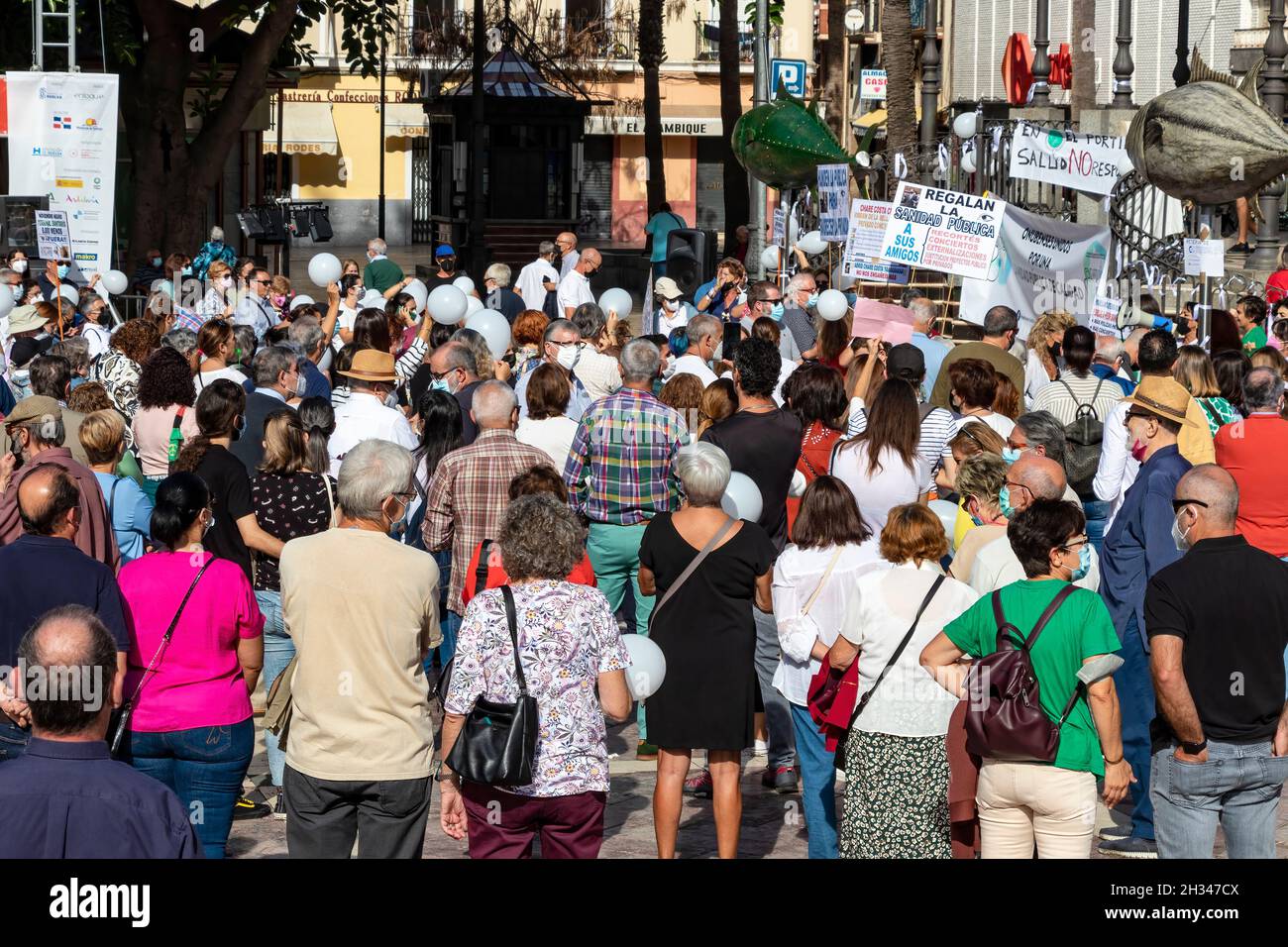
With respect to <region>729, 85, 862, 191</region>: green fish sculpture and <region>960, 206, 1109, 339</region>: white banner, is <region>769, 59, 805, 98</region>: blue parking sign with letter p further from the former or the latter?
<region>960, 206, 1109, 339</region>: white banner

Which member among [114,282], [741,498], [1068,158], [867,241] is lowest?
[741,498]

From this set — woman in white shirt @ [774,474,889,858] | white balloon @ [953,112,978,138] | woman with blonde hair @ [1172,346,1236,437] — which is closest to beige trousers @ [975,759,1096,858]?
woman in white shirt @ [774,474,889,858]

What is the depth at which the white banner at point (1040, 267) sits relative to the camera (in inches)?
539

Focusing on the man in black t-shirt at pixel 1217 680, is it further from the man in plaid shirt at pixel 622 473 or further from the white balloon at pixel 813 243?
the white balloon at pixel 813 243

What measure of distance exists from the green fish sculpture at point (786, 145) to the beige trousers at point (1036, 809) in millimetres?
14036

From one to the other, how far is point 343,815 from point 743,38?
48103 mm

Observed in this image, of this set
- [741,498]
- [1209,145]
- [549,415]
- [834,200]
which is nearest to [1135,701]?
[741,498]

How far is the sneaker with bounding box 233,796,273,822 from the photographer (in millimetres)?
7543

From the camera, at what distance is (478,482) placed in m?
7.73

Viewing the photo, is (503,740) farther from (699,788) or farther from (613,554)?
(613,554)

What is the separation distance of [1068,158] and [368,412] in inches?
282

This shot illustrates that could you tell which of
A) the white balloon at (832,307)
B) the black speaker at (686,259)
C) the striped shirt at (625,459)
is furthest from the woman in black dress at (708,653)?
the black speaker at (686,259)

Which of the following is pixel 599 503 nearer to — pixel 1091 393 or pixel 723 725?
pixel 723 725

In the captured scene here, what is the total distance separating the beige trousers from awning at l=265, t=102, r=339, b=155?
159 feet
